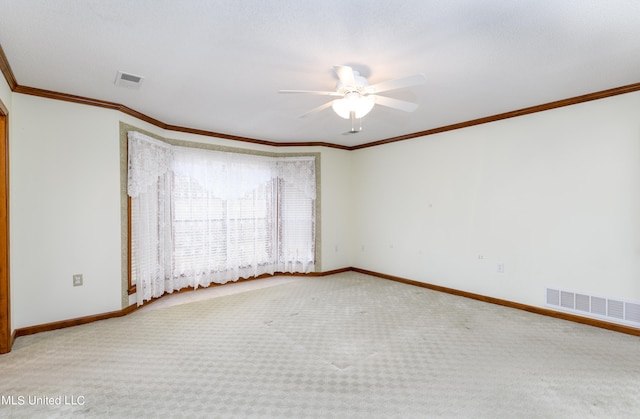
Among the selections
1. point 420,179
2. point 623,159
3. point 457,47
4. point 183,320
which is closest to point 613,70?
point 623,159

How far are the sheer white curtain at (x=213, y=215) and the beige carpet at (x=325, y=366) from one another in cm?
86

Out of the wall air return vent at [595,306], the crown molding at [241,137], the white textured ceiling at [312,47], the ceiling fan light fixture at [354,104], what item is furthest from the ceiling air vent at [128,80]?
the wall air return vent at [595,306]

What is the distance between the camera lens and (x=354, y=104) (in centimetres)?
245

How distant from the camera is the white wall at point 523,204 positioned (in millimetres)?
3047

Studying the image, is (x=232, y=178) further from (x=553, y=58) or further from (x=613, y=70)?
(x=613, y=70)

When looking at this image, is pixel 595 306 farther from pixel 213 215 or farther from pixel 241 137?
pixel 241 137

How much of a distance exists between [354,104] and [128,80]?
1.99 m

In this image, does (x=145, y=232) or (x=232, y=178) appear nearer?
(x=145, y=232)

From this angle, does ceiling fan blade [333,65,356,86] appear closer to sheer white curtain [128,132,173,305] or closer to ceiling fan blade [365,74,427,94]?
ceiling fan blade [365,74,427,94]

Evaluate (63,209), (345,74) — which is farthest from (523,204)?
(63,209)

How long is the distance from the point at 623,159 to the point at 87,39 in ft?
15.1

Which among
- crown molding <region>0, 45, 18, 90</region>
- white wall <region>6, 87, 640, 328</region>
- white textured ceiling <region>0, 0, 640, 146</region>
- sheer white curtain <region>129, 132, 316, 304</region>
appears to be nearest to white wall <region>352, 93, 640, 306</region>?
white wall <region>6, 87, 640, 328</region>

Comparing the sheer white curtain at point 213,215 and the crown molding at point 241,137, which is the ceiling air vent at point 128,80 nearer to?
the crown molding at point 241,137

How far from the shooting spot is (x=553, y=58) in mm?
2375
